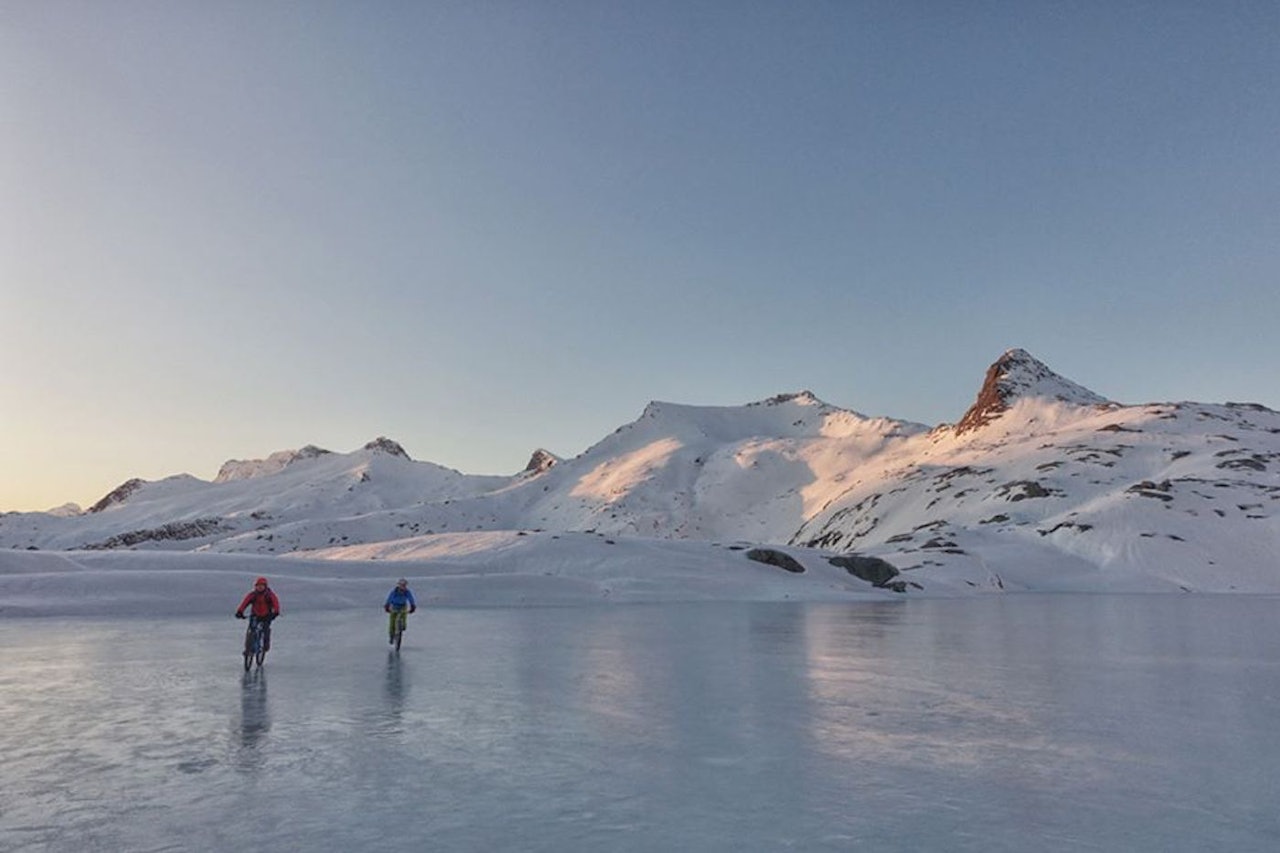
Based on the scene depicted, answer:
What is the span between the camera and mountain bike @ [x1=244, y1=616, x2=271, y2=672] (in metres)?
18.6

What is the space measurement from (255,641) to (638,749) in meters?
11.6

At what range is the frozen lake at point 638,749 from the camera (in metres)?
7.68

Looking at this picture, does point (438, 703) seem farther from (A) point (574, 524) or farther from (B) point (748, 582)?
(A) point (574, 524)

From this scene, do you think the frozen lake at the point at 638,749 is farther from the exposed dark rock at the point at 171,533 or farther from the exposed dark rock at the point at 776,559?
the exposed dark rock at the point at 171,533

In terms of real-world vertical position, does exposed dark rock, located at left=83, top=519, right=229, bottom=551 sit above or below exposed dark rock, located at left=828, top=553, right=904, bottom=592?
above

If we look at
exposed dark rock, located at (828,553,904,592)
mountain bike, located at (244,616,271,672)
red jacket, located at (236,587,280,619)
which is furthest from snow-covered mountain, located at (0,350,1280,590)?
mountain bike, located at (244,616,271,672)

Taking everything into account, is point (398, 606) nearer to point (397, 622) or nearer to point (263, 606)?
point (397, 622)

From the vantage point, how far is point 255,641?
18797mm

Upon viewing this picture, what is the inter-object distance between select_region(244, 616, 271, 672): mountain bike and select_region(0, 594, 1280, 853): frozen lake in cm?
50

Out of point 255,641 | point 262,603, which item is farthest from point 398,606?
point 255,641

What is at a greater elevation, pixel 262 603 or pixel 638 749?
pixel 262 603

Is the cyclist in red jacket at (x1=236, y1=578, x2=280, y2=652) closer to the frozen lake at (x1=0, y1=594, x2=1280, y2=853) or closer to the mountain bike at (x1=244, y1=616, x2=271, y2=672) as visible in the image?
the mountain bike at (x1=244, y1=616, x2=271, y2=672)

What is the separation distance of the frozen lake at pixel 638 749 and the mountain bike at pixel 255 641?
1.64 feet

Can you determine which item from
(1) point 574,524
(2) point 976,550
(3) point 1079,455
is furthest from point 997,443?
(1) point 574,524
